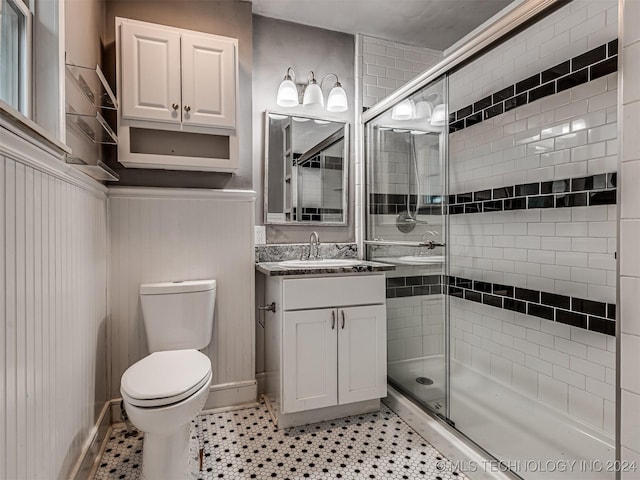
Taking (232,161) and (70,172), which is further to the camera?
(232,161)

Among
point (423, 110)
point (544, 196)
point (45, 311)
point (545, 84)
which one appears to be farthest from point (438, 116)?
point (45, 311)

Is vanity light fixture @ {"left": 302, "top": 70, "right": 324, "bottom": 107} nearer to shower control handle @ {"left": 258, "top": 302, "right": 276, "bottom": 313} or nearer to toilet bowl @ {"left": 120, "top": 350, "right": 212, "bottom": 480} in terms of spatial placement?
shower control handle @ {"left": 258, "top": 302, "right": 276, "bottom": 313}

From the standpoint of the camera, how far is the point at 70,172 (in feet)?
4.32

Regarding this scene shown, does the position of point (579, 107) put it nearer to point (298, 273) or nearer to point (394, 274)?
point (394, 274)

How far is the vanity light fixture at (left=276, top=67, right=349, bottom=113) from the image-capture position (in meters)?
2.27

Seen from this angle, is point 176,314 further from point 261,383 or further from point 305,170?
point 305,170

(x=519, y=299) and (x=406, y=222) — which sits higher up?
(x=406, y=222)

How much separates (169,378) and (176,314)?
52 cm

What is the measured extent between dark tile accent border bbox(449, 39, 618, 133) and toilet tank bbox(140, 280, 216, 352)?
190cm

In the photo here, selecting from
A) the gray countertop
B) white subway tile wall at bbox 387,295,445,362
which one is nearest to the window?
the gray countertop

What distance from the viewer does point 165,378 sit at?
1.44 m

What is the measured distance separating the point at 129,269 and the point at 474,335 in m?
2.19

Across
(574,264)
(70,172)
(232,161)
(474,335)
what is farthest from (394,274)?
(70,172)

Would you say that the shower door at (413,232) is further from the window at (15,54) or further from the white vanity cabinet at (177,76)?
the window at (15,54)
